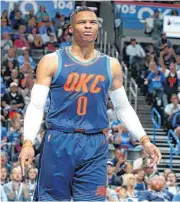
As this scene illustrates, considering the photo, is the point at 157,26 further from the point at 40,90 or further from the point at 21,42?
the point at 40,90

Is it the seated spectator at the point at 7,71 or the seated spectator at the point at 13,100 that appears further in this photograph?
the seated spectator at the point at 7,71

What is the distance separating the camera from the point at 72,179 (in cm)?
539

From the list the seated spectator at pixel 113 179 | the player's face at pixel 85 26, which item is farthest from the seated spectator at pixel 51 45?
the player's face at pixel 85 26

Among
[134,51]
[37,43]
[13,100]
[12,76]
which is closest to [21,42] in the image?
[37,43]

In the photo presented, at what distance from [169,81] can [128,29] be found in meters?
4.42

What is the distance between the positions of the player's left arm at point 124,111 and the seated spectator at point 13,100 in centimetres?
964

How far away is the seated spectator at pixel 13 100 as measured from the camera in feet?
50.1

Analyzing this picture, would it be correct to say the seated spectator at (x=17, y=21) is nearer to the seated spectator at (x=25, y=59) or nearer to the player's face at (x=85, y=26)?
the seated spectator at (x=25, y=59)

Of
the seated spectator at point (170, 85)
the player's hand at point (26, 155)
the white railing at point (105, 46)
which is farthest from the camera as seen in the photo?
the white railing at point (105, 46)

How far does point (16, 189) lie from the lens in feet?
35.0

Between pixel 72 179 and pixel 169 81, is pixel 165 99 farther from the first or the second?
pixel 72 179

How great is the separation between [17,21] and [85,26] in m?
15.0

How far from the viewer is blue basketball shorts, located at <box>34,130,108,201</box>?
17.6ft

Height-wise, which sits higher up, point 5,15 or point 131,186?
point 5,15
